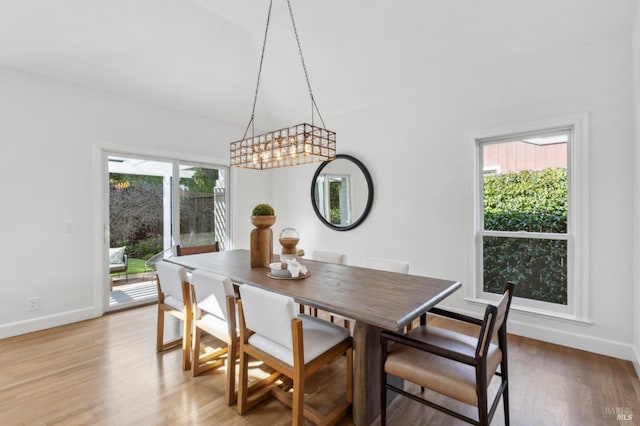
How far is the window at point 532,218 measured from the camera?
268cm

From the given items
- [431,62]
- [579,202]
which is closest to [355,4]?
[431,62]

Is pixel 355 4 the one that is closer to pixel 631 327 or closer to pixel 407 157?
pixel 407 157

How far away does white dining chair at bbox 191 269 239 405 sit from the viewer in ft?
6.13

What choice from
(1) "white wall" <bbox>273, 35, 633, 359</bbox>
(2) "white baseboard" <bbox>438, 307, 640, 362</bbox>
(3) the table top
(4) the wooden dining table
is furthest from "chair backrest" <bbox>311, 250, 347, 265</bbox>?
(2) "white baseboard" <bbox>438, 307, 640, 362</bbox>

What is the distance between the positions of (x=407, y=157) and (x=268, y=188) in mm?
2658

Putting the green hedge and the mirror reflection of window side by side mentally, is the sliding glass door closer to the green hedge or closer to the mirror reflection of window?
the mirror reflection of window

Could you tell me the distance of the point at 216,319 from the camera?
2.15m

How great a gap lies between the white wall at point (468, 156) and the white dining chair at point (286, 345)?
6.61 feet

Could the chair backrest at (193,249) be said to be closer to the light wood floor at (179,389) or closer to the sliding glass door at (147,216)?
the sliding glass door at (147,216)

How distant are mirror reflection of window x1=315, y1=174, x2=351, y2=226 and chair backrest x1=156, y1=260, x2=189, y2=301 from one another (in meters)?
2.44

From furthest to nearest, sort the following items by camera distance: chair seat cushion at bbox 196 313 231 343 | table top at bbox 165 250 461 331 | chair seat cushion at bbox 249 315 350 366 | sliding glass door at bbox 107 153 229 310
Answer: sliding glass door at bbox 107 153 229 310 < chair seat cushion at bbox 196 313 231 343 < chair seat cushion at bbox 249 315 350 366 < table top at bbox 165 250 461 331

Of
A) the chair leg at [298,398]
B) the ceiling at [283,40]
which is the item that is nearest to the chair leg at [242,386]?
the chair leg at [298,398]

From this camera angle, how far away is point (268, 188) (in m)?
5.33

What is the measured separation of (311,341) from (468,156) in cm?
255
